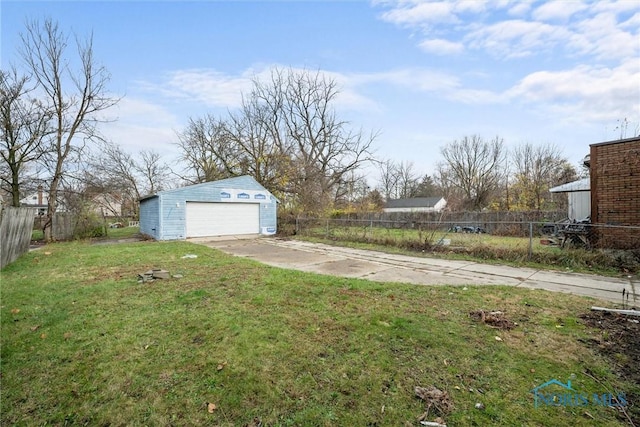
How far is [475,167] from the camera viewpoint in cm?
3105

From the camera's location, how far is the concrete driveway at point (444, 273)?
5.55 meters

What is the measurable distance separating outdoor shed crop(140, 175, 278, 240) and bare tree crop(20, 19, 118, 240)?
3847mm

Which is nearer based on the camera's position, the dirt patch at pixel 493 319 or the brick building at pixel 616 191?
the dirt patch at pixel 493 319

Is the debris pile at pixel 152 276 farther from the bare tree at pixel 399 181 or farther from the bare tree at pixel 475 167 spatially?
the bare tree at pixel 399 181

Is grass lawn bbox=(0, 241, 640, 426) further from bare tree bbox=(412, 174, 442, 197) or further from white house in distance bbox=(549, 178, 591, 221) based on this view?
bare tree bbox=(412, 174, 442, 197)

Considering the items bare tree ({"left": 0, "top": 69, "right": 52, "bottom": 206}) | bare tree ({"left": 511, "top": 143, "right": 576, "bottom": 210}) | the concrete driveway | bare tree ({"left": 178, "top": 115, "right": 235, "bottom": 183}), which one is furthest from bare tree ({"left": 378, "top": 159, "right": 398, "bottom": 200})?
bare tree ({"left": 0, "top": 69, "right": 52, "bottom": 206})

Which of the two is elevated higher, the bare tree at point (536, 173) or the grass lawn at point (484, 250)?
the bare tree at point (536, 173)

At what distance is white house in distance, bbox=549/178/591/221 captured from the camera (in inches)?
472

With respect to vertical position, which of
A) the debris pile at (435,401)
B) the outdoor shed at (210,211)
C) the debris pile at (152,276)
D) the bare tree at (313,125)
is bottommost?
the debris pile at (435,401)

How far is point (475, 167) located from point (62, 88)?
3346cm

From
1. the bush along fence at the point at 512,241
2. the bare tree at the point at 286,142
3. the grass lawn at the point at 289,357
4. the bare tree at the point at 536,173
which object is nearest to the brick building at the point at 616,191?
the bush along fence at the point at 512,241

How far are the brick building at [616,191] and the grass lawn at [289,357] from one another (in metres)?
4.94

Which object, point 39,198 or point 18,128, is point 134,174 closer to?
point 39,198

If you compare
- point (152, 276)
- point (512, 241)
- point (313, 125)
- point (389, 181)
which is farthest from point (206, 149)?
point (389, 181)
